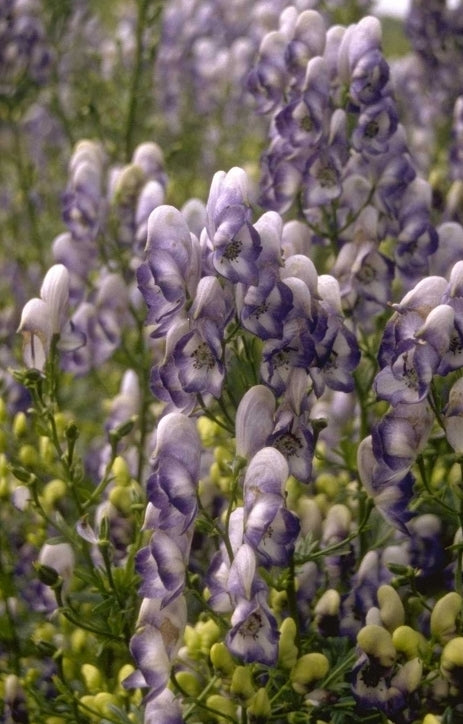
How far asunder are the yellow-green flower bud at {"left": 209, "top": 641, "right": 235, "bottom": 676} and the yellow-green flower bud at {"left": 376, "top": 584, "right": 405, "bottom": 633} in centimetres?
19

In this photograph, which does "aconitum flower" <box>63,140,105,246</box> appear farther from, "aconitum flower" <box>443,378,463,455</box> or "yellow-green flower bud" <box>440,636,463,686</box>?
"yellow-green flower bud" <box>440,636,463,686</box>

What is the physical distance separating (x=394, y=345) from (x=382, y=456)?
125 millimetres

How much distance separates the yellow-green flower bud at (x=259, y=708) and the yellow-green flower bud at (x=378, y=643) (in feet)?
0.41

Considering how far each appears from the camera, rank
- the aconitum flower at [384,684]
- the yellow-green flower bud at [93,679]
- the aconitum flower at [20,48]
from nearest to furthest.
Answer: the aconitum flower at [384,684] < the yellow-green flower bud at [93,679] < the aconitum flower at [20,48]

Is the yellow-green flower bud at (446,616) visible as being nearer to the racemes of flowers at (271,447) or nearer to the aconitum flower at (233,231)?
the racemes of flowers at (271,447)

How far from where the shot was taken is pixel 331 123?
1561mm

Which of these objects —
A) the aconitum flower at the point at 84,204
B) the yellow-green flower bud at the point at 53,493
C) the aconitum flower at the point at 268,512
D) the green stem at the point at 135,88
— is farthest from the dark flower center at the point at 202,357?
the green stem at the point at 135,88

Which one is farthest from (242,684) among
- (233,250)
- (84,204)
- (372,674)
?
(84,204)

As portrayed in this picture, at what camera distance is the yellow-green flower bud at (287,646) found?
1213 millimetres

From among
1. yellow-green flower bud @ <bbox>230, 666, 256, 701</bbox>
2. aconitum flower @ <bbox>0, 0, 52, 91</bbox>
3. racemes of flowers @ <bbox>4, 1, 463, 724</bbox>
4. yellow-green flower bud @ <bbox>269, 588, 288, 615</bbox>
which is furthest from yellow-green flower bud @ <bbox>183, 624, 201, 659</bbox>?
aconitum flower @ <bbox>0, 0, 52, 91</bbox>

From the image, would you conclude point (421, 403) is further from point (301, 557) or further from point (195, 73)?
point (195, 73)

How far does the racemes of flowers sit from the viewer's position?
1144mm

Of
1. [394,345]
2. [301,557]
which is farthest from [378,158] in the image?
[301,557]

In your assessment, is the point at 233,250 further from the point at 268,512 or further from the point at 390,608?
the point at 390,608
